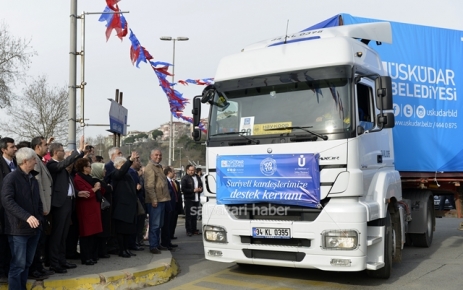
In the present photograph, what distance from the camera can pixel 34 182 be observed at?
238 inches

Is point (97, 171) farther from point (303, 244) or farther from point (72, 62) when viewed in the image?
point (303, 244)

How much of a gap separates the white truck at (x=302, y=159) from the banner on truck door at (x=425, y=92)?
1.35 meters

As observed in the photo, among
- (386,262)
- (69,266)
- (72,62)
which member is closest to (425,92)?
(386,262)

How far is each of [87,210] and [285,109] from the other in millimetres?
3329

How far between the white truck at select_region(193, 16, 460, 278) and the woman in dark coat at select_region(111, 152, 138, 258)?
164 cm

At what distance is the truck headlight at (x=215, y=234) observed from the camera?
711 centimetres

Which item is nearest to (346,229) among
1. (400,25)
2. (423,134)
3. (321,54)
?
(321,54)

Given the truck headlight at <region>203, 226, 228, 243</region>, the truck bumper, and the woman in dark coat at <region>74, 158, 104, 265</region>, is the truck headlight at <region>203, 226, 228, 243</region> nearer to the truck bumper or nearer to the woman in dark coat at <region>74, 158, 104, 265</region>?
the truck bumper

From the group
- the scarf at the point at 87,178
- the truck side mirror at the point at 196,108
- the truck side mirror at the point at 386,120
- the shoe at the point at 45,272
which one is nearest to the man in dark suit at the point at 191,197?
the scarf at the point at 87,178

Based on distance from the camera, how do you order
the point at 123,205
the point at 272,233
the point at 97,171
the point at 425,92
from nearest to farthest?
the point at 272,233
the point at 123,205
the point at 97,171
the point at 425,92

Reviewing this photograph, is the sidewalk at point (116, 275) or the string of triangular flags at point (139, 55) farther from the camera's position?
the string of triangular flags at point (139, 55)

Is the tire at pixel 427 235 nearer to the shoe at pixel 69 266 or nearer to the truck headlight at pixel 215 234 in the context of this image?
the truck headlight at pixel 215 234

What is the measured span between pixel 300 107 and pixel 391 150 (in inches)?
85.6

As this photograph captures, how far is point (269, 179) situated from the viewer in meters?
6.80
